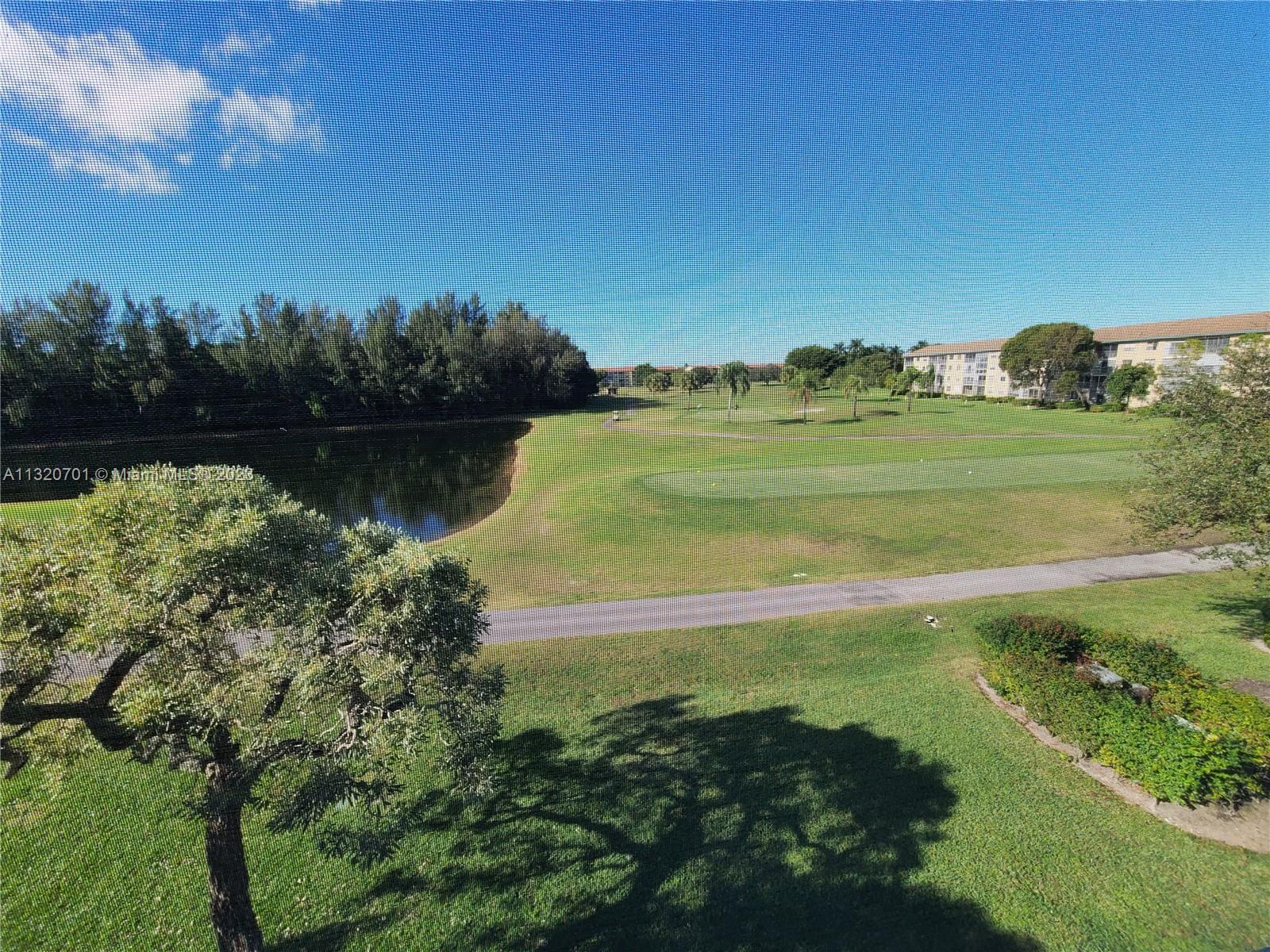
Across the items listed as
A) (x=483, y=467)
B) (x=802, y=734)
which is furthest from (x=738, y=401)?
(x=802, y=734)

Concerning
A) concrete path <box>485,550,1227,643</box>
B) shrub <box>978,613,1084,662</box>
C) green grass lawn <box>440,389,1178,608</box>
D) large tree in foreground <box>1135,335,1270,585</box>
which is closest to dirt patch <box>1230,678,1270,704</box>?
large tree in foreground <box>1135,335,1270,585</box>

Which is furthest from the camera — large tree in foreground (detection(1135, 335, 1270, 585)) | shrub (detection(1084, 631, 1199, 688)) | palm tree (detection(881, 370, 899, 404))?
palm tree (detection(881, 370, 899, 404))

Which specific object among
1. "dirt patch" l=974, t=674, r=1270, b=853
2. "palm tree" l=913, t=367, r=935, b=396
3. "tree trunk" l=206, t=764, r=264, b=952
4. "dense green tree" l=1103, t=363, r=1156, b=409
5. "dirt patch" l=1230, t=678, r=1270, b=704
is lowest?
"dirt patch" l=974, t=674, r=1270, b=853

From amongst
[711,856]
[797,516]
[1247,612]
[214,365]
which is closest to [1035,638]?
[711,856]

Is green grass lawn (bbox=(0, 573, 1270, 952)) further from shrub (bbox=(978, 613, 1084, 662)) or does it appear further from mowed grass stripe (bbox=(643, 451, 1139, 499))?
mowed grass stripe (bbox=(643, 451, 1139, 499))

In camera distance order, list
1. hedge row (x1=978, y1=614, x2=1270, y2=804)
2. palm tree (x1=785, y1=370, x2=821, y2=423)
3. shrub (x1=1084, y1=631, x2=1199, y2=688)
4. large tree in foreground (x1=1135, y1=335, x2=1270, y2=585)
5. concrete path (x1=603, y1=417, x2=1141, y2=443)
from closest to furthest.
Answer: hedge row (x1=978, y1=614, x2=1270, y2=804), shrub (x1=1084, y1=631, x2=1199, y2=688), large tree in foreground (x1=1135, y1=335, x2=1270, y2=585), concrete path (x1=603, y1=417, x2=1141, y2=443), palm tree (x1=785, y1=370, x2=821, y2=423)

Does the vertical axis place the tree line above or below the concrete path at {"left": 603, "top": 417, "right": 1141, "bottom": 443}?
above

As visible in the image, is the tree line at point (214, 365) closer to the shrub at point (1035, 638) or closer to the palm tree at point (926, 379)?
the shrub at point (1035, 638)

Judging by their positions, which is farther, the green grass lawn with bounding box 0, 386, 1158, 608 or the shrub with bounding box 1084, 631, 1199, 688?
the green grass lawn with bounding box 0, 386, 1158, 608
